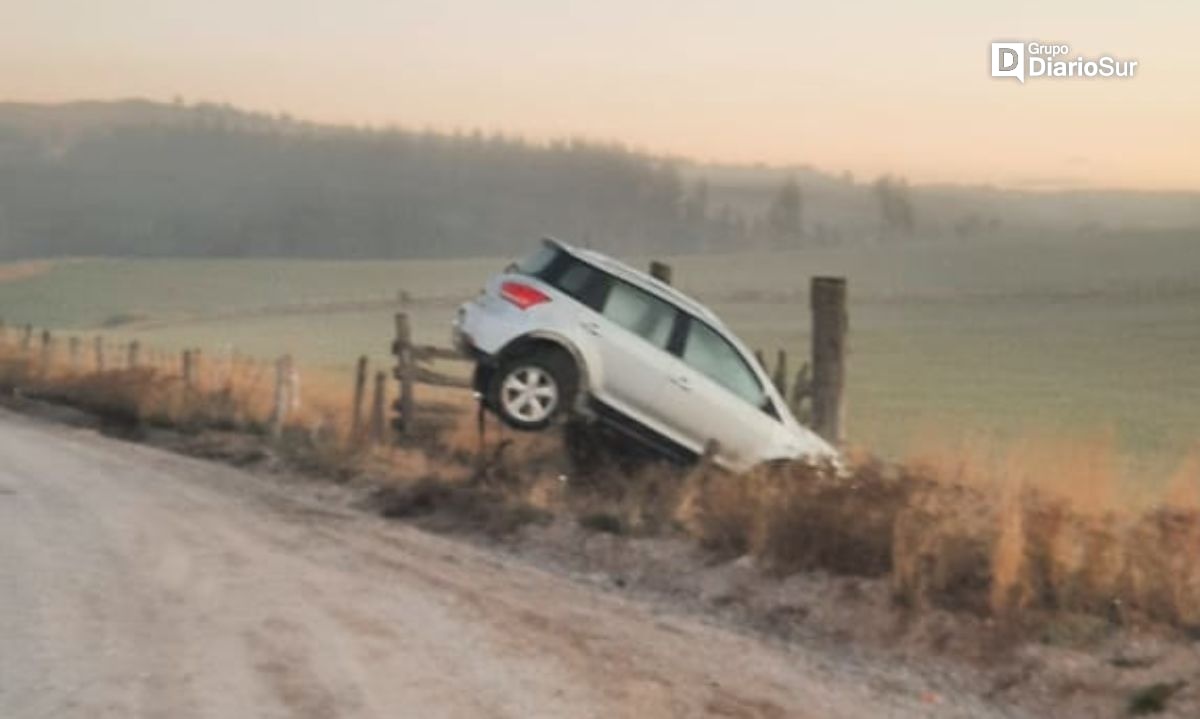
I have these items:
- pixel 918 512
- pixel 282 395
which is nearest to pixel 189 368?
pixel 282 395

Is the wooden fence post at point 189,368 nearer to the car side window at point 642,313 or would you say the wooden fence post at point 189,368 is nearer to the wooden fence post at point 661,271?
the wooden fence post at point 661,271

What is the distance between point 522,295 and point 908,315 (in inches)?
2013

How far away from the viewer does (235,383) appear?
30000 millimetres

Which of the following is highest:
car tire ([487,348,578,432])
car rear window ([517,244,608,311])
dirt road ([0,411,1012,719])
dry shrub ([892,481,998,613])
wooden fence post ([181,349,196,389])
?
car rear window ([517,244,608,311])

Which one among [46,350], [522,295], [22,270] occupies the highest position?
[22,270]

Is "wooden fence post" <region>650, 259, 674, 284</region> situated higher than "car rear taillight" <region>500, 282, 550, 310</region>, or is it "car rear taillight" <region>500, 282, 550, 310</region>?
"wooden fence post" <region>650, 259, 674, 284</region>

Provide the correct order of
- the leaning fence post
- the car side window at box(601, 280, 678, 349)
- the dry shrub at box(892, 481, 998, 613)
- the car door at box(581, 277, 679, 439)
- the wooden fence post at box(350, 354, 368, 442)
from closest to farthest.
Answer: the dry shrub at box(892, 481, 998, 613) → the car door at box(581, 277, 679, 439) → the car side window at box(601, 280, 678, 349) → the wooden fence post at box(350, 354, 368, 442) → the leaning fence post

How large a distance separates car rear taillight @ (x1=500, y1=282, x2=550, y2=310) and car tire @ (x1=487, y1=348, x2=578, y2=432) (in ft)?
1.39

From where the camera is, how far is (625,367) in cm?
1680

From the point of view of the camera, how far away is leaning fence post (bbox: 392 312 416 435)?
22.1m

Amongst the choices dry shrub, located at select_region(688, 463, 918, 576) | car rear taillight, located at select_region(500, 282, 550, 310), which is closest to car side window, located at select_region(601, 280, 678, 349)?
car rear taillight, located at select_region(500, 282, 550, 310)

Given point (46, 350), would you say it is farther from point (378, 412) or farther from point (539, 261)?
point (539, 261)

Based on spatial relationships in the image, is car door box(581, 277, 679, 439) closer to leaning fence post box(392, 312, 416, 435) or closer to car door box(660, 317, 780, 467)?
car door box(660, 317, 780, 467)

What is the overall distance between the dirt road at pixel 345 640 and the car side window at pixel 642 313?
313cm
